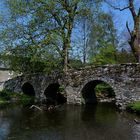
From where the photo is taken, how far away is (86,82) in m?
34.8

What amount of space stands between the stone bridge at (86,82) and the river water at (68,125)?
225 cm

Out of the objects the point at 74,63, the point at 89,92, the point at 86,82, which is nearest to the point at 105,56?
the point at 74,63

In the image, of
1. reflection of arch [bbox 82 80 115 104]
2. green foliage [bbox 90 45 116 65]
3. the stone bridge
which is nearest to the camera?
the stone bridge

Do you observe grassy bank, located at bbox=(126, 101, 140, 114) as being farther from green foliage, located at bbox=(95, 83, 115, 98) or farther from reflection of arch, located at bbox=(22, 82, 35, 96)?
reflection of arch, located at bbox=(22, 82, 35, 96)

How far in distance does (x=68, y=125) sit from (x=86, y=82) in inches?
450

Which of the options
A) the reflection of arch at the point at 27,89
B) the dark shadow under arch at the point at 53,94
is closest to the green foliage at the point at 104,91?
the dark shadow under arch at the point at 53,94

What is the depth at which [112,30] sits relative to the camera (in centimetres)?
5681

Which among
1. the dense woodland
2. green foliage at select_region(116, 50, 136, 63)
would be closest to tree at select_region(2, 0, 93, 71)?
the dense woodland

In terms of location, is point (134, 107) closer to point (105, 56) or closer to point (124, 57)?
point (105, 56)

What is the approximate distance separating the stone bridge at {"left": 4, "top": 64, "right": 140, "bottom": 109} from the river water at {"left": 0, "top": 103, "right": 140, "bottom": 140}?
2.25 meters

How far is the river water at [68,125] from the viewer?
20.2 meters

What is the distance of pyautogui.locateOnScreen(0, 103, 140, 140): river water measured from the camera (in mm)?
20234

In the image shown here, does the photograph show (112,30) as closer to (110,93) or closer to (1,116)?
(110,93)

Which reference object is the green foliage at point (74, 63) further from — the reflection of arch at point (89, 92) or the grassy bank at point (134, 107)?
the grassy bank at point (134, 107)
